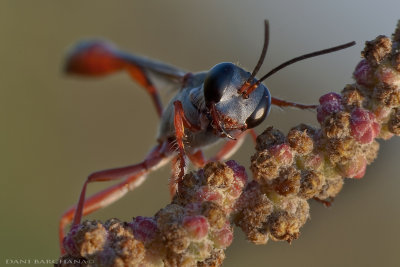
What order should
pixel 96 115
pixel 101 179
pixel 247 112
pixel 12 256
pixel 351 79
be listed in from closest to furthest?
pixel 351 79 < pixel 247 112 < pixel 101 179 < pixel 12 256 < pixel 96 115

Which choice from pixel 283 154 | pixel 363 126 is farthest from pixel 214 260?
pixel 363 126

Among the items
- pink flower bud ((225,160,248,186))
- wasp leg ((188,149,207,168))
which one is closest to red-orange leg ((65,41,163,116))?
wasp leg ((188,149,207,168))

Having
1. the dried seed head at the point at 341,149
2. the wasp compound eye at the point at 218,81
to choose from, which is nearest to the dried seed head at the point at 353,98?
the dried seed head at the point at 341,149

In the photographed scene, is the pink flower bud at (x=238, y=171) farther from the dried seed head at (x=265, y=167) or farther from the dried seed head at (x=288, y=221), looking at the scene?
the dried seed head at (x=288, y=221)

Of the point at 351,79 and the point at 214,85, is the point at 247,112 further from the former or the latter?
the point at 351,79

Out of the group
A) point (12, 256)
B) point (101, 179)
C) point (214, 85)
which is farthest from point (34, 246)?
point (214, 85)
